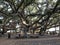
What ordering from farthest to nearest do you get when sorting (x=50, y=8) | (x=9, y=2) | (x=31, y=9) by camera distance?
1. (x=31, y=9)
2. (x=50, y=8)
3. (x=9, y=2)

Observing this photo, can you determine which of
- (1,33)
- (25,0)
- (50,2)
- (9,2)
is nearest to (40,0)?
(50,2)

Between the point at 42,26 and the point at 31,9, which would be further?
the point at 42,26

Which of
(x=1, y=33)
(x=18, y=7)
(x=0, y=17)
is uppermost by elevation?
(x=18, y=7)

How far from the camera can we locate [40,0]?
1348cm

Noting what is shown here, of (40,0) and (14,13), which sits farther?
(40,0)

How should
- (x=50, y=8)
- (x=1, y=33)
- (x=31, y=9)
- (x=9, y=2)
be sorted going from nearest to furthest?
(x=9, y=2) < (x=50, y=8) < (x=31, y=9) < (x=1, y=33)

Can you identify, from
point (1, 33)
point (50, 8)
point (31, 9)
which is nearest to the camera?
point (50, 8)

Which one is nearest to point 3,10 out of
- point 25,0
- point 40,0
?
point 25,0

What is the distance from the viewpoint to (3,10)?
12312 millimetres

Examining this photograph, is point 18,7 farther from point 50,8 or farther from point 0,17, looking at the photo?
point 50,8

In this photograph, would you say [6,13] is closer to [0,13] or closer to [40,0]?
[0,13]

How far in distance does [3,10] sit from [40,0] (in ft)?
10.8

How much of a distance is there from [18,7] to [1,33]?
528 centimetres

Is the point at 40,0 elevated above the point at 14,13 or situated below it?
above
